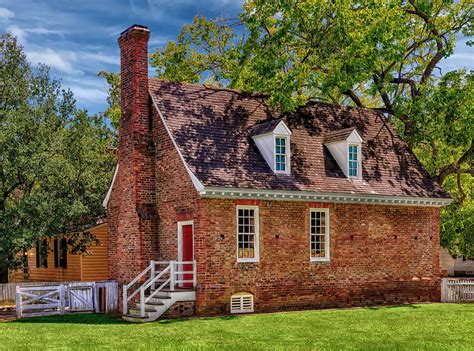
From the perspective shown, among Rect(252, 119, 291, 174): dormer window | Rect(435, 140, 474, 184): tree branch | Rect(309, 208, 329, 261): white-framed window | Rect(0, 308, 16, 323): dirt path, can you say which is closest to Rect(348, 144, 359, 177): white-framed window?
Rect(309, 208, 329, 261): white-framed window

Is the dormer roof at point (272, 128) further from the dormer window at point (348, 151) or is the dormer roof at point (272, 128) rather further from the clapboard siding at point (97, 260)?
the clapboard siding at point (97, 260)

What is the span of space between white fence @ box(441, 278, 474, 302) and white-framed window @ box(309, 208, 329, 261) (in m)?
6.51

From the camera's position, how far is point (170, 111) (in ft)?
78.3

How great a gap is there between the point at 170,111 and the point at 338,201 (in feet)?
22.9

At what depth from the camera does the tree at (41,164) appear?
2814 cm

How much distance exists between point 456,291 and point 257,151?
1090 centimetres

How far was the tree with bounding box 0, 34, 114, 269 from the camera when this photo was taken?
28.1 metres

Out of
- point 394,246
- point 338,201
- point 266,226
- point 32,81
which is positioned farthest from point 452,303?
point 32,81

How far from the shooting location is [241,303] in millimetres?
22688

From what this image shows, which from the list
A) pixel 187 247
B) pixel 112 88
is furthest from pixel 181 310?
pixel 112 88

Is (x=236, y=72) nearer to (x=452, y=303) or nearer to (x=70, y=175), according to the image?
(x=70, y=175)

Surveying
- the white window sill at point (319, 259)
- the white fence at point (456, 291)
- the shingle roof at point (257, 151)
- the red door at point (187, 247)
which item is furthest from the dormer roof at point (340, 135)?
the white fence at point (456, 291)

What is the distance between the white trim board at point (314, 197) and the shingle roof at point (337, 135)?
8.40 ft

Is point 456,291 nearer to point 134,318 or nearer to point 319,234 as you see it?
point 319,234
